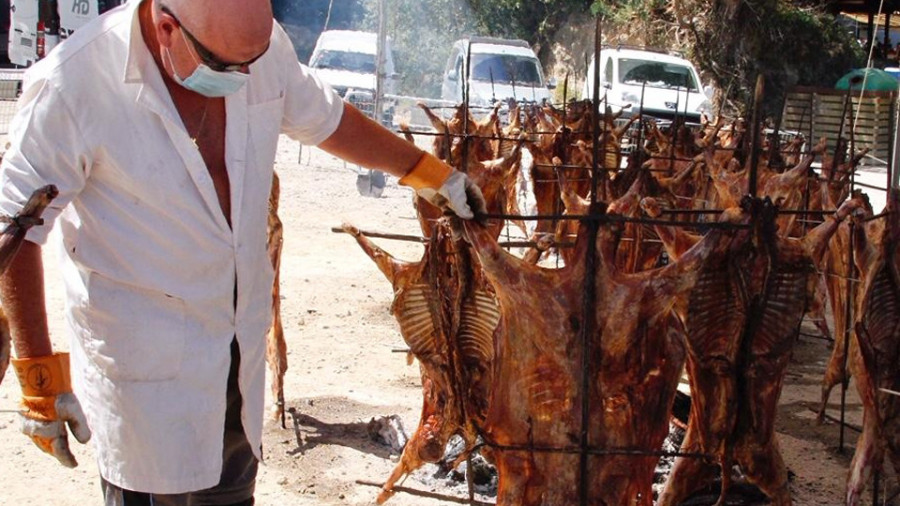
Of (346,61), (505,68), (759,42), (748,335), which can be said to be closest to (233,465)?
(748,335)

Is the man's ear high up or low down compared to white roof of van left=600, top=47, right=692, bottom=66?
up

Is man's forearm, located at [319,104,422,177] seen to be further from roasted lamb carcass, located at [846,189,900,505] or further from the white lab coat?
roasted lamb carcass, located at [846,189,900,505]

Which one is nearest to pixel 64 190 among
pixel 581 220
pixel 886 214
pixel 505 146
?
pixel 581 220

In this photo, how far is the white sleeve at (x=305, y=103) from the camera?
330 cm

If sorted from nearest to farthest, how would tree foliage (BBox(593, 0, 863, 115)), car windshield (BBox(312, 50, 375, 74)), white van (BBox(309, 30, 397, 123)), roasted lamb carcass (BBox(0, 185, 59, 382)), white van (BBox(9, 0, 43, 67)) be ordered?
roasted lamb carcass (BBox(0, 185, 59, 382)), white van (BBox(9, 0, 43, 67)), white van (BBox(309, 30, 397, 123)), car windshield (BBox(312, 50, 375, 74)), tree foliage (BBox(593, 0, 863, 115))

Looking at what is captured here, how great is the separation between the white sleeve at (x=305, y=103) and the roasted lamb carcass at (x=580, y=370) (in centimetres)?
61

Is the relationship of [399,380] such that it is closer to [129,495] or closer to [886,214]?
[886,214]

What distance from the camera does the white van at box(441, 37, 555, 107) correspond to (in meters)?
17.9

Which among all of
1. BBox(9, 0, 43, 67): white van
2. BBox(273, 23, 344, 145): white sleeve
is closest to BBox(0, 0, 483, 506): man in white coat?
BBox(273, 23, 344, 145): white sleeve

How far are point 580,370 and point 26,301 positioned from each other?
5.29 feet

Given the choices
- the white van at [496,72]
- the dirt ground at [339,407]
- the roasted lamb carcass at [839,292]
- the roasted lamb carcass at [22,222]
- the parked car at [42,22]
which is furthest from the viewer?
the white van at [496,72]

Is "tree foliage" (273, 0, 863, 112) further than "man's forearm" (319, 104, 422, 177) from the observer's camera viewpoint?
Yes

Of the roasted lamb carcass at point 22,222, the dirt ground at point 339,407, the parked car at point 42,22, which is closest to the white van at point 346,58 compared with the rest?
the parked car at point 42,22

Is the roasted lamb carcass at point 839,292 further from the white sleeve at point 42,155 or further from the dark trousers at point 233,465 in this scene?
the white sleeve at point 42,155
